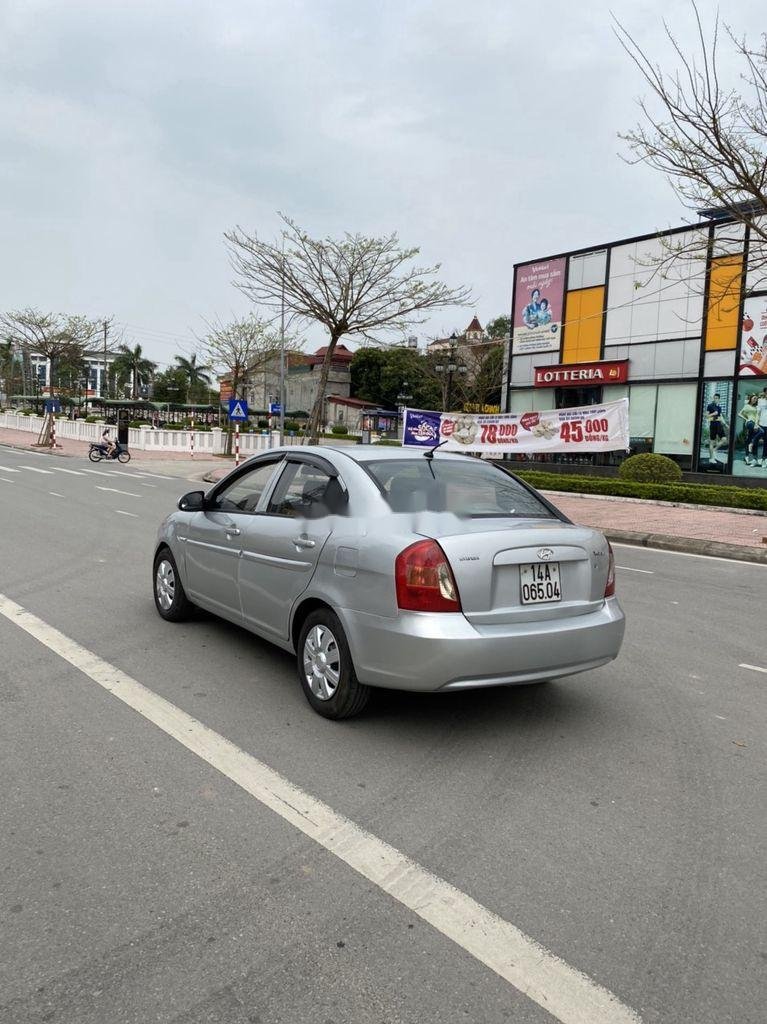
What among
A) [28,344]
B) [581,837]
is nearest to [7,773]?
[581,837]

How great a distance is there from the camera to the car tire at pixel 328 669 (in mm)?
4109

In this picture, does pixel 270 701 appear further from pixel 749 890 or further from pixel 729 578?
pixel 729 578

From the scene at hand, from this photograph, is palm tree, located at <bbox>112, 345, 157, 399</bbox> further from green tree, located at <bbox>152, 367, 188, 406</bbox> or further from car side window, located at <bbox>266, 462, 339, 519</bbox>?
car side window, located at <bbox>266, 462, 339, 519</bbox>

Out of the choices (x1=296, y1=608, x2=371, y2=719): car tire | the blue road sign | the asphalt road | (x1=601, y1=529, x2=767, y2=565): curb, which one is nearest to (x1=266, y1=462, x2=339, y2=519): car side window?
(x1=296, y1=608, x2=371, y2=719): car tire

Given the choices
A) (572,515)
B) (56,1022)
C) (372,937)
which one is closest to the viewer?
(56,1022)

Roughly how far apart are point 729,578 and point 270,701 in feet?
24.1

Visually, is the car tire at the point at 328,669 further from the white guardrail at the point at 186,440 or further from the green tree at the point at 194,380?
the green tree at the point at 194,380

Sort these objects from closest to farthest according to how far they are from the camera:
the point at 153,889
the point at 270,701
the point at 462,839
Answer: the point at 153,889 → the point at 462,839 → the point at 270,701

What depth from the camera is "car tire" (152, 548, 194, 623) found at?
6.11 metres

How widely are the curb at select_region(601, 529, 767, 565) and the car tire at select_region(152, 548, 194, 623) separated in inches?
348

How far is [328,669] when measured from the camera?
4258mm

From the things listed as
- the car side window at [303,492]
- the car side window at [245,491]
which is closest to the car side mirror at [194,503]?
the car side window at [245,491]

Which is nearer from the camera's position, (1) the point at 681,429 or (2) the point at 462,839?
(2) the point at 462,839

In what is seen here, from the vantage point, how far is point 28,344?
53219 mm
